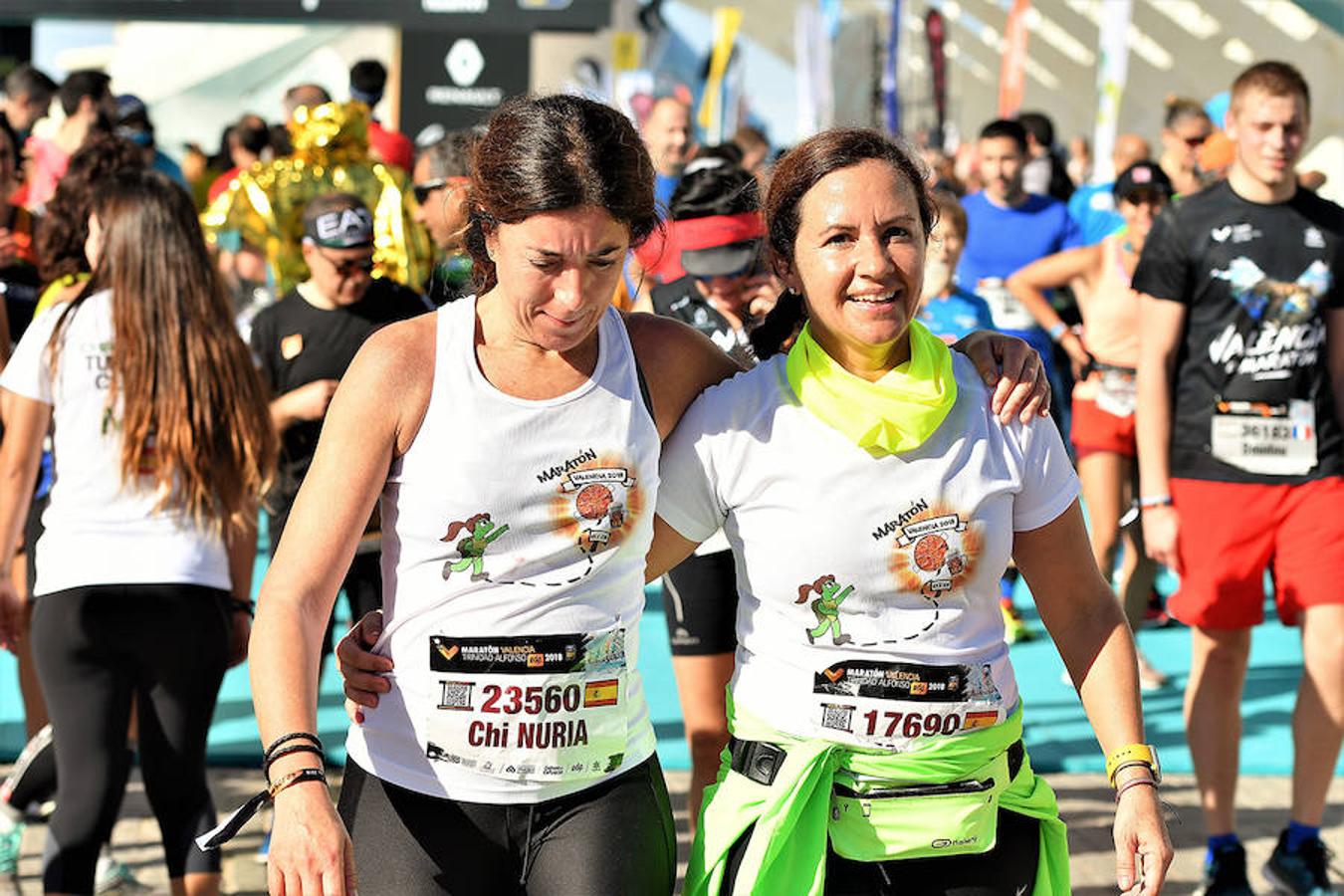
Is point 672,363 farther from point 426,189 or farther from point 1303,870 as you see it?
point 426,189

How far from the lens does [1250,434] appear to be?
17.0ft

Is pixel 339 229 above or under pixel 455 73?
under

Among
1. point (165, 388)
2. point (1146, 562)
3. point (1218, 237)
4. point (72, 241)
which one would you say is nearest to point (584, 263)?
point (165, 388)

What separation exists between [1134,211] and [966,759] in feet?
16.3

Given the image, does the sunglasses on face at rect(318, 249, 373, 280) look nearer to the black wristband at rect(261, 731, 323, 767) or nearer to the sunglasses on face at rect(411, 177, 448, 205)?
the sunglasses on face at rect(411, 177, 448, 205)

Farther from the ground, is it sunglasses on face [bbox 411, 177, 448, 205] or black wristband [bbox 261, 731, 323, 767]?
sunglasses on face [bbox 411, 177, 448, 205]

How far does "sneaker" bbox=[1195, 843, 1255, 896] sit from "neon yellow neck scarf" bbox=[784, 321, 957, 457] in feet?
9.04

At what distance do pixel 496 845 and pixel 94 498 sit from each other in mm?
1831

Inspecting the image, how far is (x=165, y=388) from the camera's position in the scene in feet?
13.8

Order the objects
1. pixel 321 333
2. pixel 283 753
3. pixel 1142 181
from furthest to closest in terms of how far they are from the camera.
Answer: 1. pixel 1142 181
2. pixel 321 333
3. pixel 283 753

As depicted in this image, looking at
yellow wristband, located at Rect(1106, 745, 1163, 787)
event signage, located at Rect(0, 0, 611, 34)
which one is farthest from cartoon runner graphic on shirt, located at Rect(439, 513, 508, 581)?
event signage, located at Rect(0, 0, 611, 34)

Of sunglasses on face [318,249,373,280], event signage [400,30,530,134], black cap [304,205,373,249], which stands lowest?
sunglasses on face [318,249,373,280]

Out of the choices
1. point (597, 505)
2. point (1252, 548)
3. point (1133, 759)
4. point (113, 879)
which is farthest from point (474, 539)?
point (1252, 548)

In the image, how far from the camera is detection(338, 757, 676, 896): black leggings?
2.76 m
